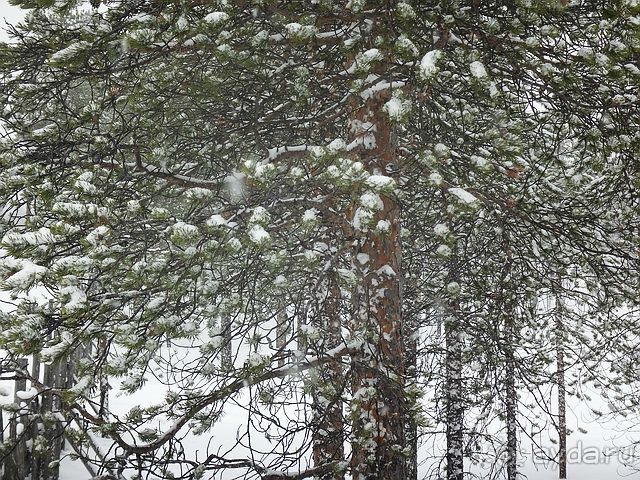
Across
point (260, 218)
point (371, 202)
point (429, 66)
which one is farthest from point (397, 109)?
point (260, 218)

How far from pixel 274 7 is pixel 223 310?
3582mm

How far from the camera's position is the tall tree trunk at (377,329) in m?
4.34

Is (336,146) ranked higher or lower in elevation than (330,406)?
higher

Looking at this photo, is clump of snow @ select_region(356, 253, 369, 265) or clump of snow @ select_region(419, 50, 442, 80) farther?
clump of snow @ select_region(356, 253, 369, 265)

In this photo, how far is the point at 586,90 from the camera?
4.36 metres

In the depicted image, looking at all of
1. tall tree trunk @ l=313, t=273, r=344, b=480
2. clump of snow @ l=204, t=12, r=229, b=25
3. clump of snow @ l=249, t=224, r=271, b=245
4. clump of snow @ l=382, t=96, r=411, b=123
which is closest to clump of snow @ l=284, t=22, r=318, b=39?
clump of snow @ l=204, t=12, r=229, b=25

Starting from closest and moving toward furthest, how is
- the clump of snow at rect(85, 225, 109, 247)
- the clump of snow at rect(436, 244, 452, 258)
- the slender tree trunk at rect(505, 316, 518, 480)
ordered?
1. the clump of snow at rect(85, 225, 109, 247)
2. the clump of snow at rect(436, 244, 452, 258)
3. the slender tree trunk at rect(505, 316, 518, 480)

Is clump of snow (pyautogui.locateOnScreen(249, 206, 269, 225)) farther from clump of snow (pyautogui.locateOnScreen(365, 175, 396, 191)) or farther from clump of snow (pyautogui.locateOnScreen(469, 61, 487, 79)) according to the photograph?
clump of snow (pyautogui.locateOnScreen(469, 61, 487, 79))

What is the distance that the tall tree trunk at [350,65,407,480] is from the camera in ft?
14.2

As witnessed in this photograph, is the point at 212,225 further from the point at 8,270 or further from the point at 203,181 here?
the point at 203,181

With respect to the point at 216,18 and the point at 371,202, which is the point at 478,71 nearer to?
the point at 371,202

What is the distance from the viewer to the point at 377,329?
481cm

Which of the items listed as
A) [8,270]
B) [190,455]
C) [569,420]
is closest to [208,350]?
[8,270]

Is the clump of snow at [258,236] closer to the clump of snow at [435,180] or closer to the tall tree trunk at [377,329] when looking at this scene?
the tall tree trunk at [377,329]
